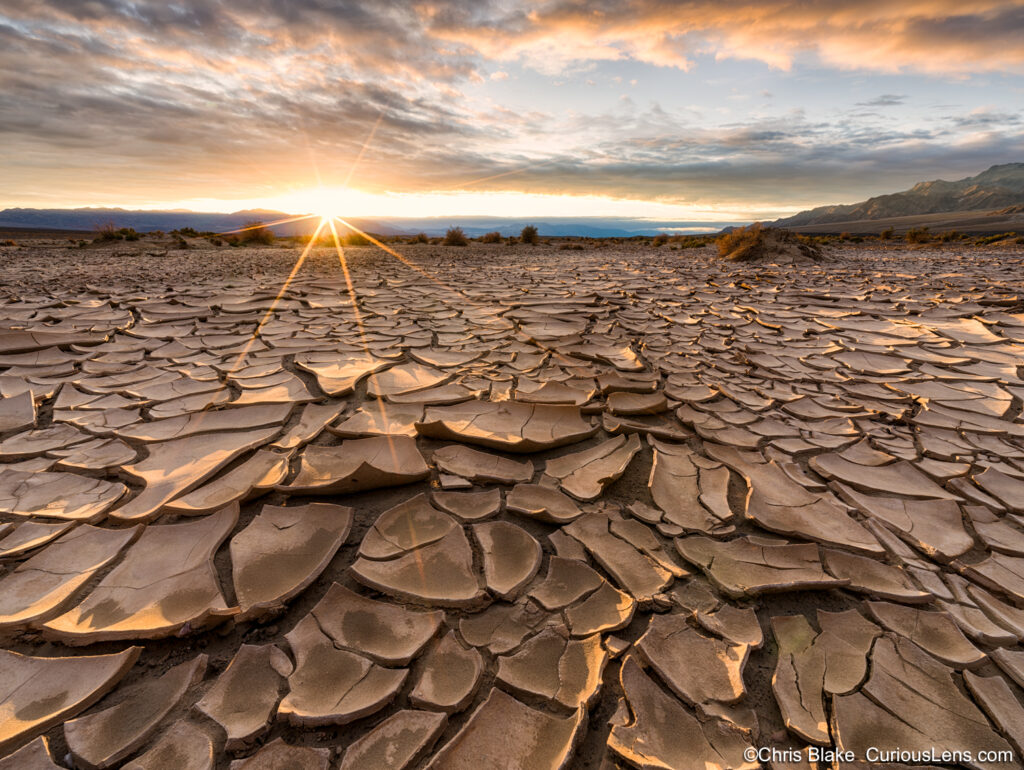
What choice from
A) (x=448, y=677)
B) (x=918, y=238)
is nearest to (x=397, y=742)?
(x=448, y=677)

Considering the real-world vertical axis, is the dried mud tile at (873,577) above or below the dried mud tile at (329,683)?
below

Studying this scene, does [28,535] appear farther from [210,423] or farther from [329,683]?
[329,683]

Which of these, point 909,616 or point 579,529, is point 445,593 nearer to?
point 579,529

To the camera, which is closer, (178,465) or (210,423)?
(178,465)

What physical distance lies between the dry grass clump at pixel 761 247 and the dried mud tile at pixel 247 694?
9.79m

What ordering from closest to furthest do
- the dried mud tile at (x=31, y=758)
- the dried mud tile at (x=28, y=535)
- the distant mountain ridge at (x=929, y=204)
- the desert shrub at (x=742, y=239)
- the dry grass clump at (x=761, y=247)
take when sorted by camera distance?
the dried mud tile at (x=31, y=758) → the dried mud tile at (x=28, y=535) → the dry grass clump at (x=761, y=247) → the desert shrub at (x=742, y=239) → the distant mountain ridge at (x=929, y=204)

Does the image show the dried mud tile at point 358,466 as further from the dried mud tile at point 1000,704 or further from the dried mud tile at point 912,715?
the dried mud tile at point 1000,704

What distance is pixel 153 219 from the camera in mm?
147875

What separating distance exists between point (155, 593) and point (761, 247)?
1047cm

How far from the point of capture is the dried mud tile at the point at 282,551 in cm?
108

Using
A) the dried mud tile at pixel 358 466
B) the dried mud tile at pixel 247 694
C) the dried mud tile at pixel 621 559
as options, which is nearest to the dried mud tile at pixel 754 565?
the dried mud tile at pixel 621 559

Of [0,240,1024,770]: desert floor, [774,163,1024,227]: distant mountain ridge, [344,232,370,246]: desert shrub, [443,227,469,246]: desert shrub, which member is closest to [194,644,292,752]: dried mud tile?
[0,240,1024,770]: desert floor

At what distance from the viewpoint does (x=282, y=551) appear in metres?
1.21

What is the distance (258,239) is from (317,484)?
1542 cm
